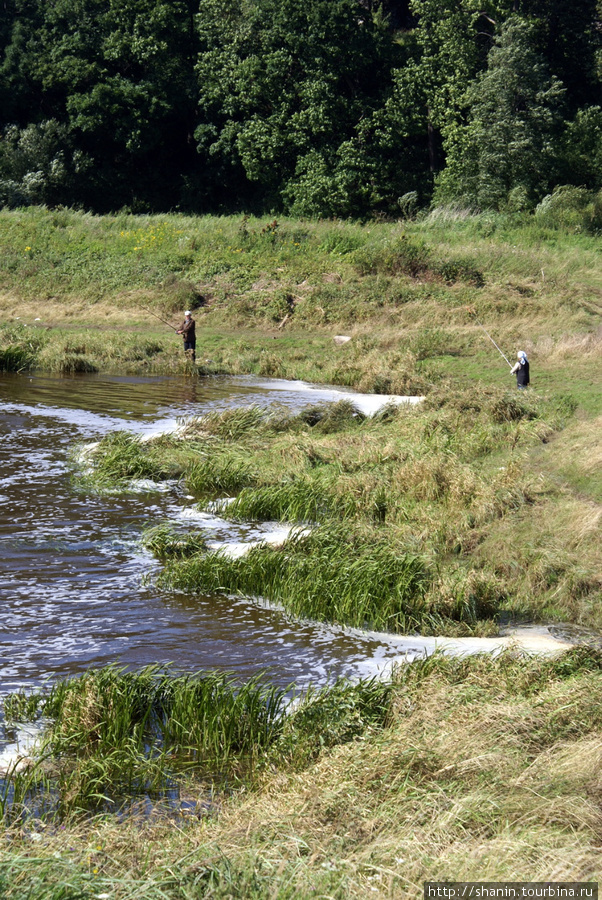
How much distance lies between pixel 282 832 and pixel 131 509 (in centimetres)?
785

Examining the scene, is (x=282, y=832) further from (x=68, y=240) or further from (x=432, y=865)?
(x=68, y=240)

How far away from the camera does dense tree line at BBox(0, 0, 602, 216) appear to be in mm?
42438

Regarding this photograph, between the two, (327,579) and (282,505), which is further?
(282,505)

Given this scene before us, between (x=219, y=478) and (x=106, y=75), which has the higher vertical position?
(x=106, y=75)

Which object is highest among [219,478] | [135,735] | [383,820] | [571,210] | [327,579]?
[571,210]

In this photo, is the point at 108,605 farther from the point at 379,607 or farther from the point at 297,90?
the point at 297,90

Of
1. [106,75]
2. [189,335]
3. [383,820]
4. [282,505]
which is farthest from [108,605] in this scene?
[106,75]

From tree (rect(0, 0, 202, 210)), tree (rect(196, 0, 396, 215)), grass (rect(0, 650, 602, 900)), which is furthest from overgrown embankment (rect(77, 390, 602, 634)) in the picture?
tree (rect(0, 0, 202, 210))

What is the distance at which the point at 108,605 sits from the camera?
870cm

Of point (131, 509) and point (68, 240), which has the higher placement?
point (68, 240)

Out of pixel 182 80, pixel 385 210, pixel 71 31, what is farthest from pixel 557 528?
pixel 71 31

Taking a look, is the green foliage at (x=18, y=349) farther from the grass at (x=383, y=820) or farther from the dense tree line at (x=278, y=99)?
the dense tree line at (x=278, y=99)

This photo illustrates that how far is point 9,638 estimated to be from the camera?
25.6 ft

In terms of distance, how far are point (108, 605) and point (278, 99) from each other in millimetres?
42310
